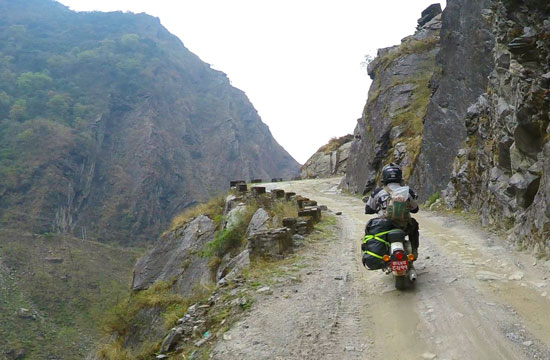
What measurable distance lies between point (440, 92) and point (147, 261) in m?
14.3

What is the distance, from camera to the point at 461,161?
13445mm

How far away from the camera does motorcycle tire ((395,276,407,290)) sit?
5.46 meters

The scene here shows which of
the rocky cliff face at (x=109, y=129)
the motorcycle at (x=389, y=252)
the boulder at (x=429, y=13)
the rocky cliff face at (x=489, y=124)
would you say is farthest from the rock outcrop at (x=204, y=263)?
the rocky cliff face at (x=109, y=129)

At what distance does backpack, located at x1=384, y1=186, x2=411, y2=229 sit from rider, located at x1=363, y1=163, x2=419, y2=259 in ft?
0.40

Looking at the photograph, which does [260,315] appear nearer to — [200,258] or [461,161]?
[200,258]

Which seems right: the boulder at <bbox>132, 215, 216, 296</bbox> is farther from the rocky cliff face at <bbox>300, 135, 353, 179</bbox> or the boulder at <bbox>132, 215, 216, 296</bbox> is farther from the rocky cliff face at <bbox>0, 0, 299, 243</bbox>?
the rocky cliff face at <bbox>0, 0, 299, 243</bbox>

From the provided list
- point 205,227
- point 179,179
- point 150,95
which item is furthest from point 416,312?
point 150,95

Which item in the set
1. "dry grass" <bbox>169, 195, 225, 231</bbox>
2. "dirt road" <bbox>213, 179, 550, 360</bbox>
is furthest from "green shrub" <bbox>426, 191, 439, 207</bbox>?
"dry grass" <bbox>169, 195, 225, 231</bbox>

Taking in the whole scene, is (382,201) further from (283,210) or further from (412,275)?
(283,210)

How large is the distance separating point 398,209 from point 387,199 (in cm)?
35

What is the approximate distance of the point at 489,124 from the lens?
11.4 meters

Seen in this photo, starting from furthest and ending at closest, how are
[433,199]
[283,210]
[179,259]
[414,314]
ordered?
[179,259] < [433,199] < [283,210] < [414,314]

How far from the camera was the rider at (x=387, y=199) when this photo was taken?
573 centimetres

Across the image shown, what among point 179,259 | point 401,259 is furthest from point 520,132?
point 179,259
